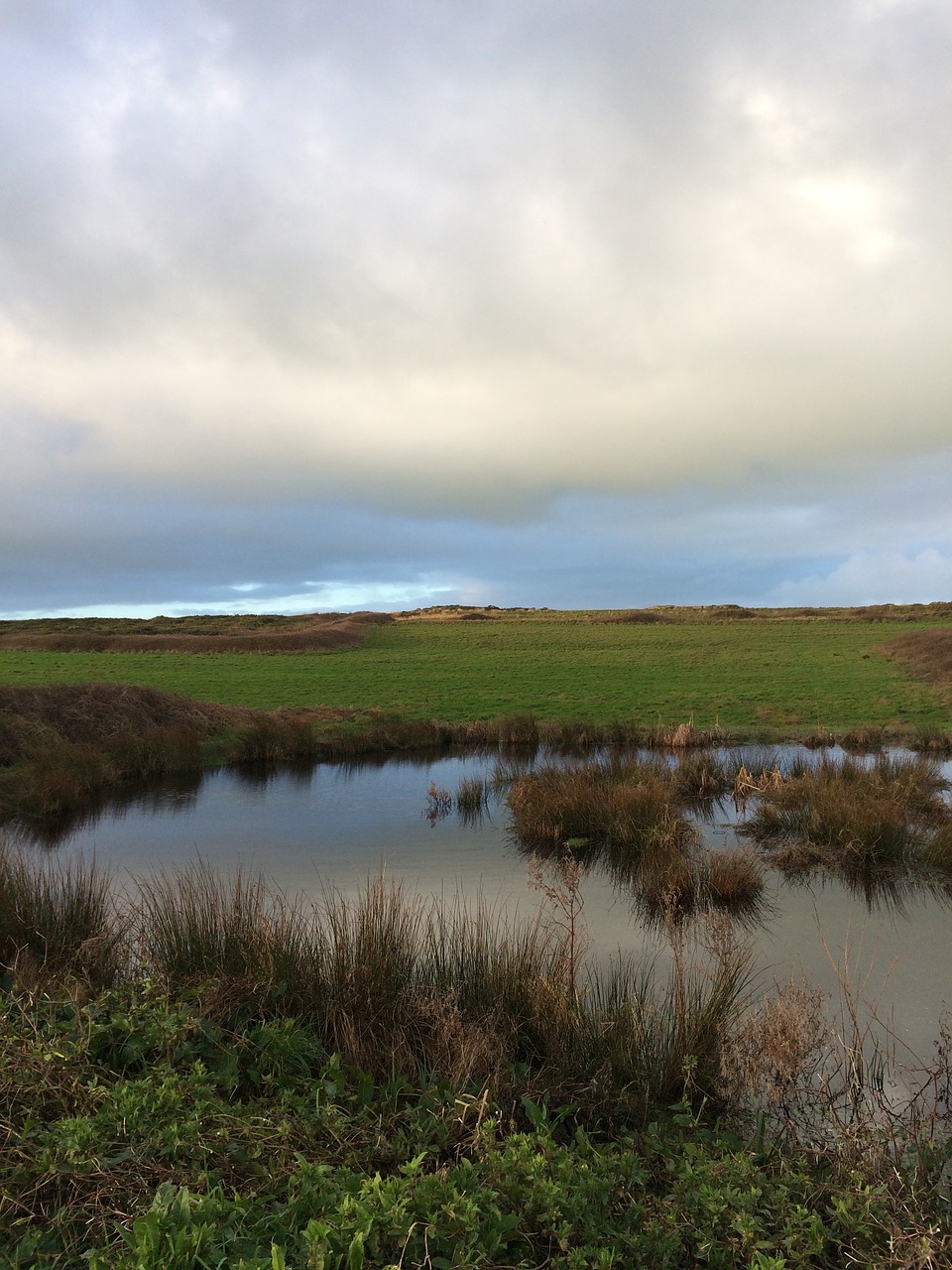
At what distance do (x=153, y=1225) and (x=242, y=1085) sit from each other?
188 centimetres

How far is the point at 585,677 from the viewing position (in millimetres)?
36375

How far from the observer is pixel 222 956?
596 centimetres

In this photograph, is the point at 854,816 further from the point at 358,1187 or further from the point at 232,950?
the point at 358,1187

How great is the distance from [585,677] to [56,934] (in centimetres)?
3097

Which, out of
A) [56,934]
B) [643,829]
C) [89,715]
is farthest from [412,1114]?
[89,715]

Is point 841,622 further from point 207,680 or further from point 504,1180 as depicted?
point 504,1180

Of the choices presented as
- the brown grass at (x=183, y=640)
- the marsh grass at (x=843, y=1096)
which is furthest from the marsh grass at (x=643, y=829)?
the brown grass at (x=183, y=640)

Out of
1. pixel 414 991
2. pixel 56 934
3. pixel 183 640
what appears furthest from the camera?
pixel 183 640

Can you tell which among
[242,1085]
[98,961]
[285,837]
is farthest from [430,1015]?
[285,837]

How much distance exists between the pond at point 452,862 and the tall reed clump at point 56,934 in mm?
1055

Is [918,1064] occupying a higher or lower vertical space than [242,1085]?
lower

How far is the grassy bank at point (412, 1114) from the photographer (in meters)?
2.91

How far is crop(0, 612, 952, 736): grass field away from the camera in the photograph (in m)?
26.1

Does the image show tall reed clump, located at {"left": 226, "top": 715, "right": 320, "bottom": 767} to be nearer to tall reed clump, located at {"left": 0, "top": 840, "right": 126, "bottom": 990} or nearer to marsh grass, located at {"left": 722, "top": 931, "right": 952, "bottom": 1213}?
tall reed clump, located at {"left": 0, "top": 840, "right": 126, "bottom": 990}
